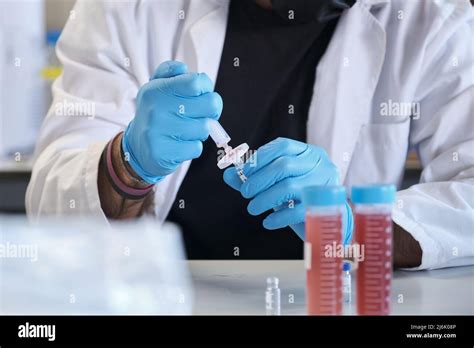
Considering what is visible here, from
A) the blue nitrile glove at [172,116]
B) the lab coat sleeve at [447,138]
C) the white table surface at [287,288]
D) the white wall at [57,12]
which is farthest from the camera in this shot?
the white wall at [57,12]

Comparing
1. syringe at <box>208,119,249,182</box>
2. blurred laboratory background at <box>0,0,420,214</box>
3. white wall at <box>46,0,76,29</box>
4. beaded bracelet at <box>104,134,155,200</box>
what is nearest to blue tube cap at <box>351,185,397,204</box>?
syringe at <box>208,119,249,182</box>

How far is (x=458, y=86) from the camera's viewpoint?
54.1 inches

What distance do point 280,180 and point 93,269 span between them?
350mm

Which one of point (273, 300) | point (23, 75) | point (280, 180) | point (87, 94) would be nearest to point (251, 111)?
point (87, 94)

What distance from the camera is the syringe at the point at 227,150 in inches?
36.5

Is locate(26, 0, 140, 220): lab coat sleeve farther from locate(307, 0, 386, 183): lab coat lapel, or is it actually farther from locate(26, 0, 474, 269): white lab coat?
locate(307, 0, 386, 183): lab coat lapel

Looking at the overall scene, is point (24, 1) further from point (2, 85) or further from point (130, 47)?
point (130, 47)

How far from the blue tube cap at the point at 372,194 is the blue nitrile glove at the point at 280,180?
0.24 m

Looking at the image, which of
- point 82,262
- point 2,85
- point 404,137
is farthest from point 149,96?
point 2,85

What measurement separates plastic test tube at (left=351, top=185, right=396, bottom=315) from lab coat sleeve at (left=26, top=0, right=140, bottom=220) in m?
0.73

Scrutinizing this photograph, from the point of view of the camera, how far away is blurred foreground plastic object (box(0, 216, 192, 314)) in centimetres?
92

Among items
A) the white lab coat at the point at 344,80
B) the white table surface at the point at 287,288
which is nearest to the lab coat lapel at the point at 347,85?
the white lab coat at the point at 344,80

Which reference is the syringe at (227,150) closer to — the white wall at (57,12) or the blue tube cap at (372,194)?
the blue tube cap at (372,194)
